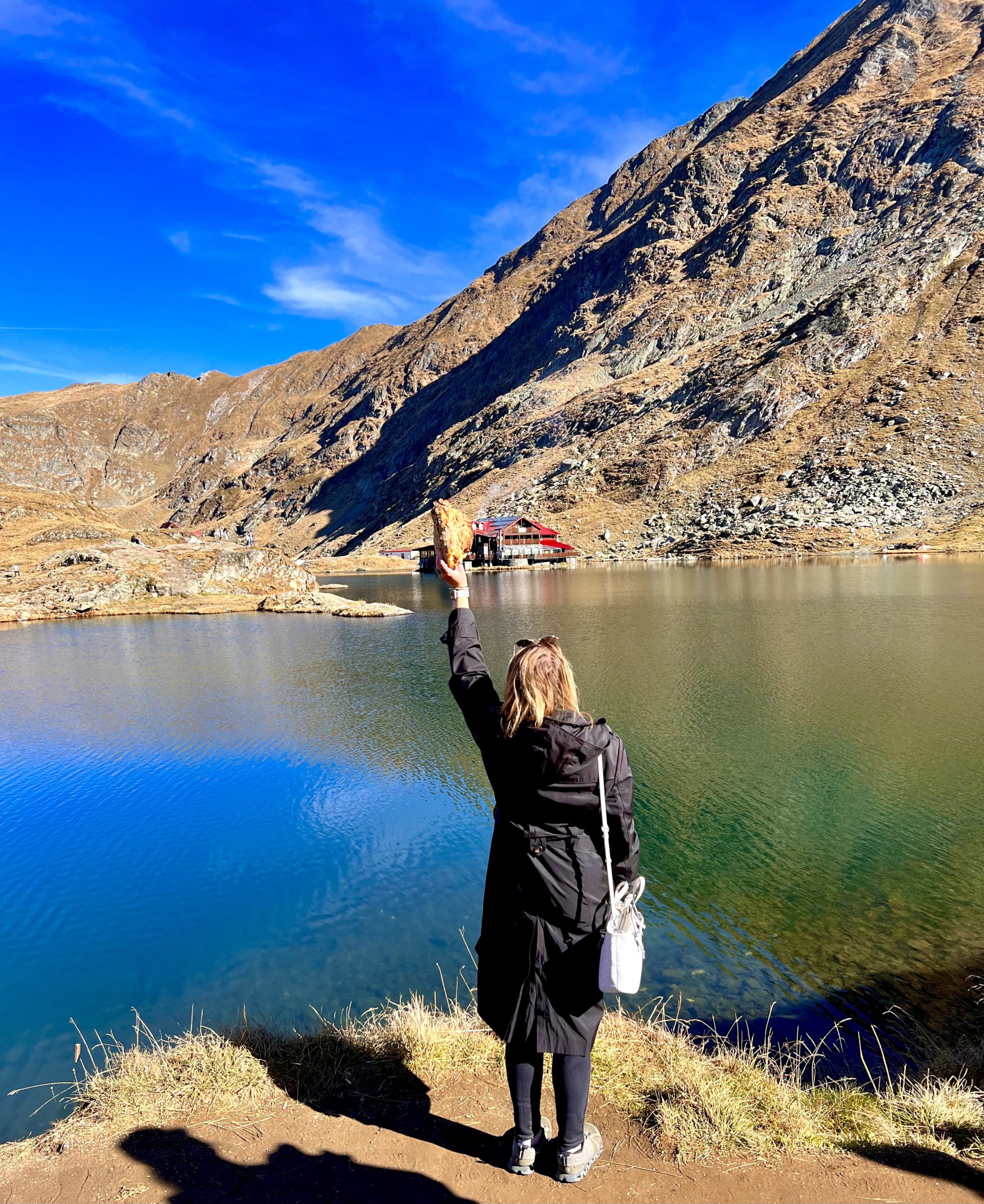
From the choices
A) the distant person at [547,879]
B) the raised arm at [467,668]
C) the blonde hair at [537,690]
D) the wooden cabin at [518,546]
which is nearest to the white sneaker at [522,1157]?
the distant person at [547,879]

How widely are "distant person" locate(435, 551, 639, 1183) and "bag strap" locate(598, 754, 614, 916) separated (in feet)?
0.08

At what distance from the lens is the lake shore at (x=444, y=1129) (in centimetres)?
402

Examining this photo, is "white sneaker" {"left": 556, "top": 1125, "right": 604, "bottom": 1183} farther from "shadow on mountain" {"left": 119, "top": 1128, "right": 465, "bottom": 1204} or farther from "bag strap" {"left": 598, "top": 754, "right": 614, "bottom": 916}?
"bag strap" {"left": 598, "top": 754, "right": 614, "bottom": 916}

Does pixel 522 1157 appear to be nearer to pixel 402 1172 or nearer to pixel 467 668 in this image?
pixel 402 1172

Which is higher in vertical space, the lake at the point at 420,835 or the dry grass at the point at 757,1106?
the dry grass at the point at 757,1106

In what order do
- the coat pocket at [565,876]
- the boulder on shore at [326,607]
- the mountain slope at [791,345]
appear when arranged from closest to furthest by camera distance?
the coat pocket at [565,876]
the boulder on shore at [326,607]
the mountain slope at [791,345]

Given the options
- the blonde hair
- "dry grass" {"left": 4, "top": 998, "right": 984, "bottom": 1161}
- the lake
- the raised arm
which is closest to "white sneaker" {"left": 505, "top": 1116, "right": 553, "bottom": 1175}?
"dry grass" {"left": 4, "top": 998, "right": 984, "bottom": 1161}

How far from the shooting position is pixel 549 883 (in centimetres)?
369

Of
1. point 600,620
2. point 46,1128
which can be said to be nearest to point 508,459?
point 600,620

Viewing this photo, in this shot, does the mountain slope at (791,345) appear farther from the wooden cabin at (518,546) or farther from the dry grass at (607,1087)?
the dry grass at (607,1087)

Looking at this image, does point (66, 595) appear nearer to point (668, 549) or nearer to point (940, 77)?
point (668, 549)

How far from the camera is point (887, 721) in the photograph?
1788 centimetres

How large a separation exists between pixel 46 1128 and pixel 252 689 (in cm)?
2174

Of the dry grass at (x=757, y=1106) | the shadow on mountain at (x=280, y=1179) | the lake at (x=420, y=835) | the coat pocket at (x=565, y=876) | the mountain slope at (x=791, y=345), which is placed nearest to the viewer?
the coat pocket at (x=565, y=876)
